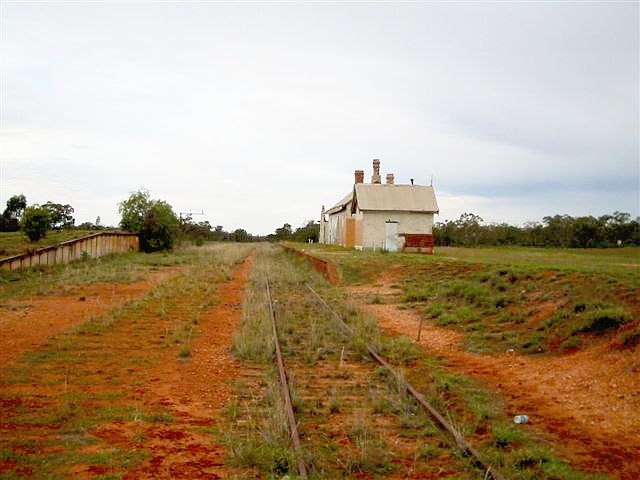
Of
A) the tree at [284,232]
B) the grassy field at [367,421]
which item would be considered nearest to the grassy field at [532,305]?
the grassy field at [367,421]

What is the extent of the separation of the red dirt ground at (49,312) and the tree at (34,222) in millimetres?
18144

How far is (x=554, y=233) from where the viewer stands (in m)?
68.6

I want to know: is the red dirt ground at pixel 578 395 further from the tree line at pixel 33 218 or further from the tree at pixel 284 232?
the tree at pixel 284 232

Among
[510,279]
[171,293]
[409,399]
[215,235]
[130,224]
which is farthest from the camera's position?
[215,235]

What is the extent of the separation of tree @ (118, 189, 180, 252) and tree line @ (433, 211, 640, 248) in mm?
37548

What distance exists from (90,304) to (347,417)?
11.6 m

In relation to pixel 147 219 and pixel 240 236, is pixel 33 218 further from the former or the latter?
pixel 240 236

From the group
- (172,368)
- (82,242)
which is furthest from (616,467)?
(82,242)

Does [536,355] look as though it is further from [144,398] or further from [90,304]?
[90,304]

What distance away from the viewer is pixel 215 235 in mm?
133000

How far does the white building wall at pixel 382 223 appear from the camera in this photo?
40500mm

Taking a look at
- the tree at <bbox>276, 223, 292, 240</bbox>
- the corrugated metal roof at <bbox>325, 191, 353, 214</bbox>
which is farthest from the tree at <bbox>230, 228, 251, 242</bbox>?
the corrugated metal roof at <bbox>325, 191, 353, 214</bbox>

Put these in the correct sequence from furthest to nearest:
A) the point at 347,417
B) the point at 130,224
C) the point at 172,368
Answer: the point at 130,224, the point at 172,368, the point at 347,417

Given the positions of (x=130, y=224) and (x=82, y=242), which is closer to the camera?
(x=82, y=242)
